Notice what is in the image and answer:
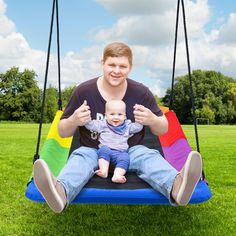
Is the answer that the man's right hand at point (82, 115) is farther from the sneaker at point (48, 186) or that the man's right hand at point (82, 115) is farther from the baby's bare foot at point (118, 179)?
the sneaker at point (48, 186)

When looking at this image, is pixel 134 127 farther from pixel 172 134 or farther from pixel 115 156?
pixel 172 134

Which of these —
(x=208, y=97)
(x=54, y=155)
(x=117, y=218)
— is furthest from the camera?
(x=208, y=97)

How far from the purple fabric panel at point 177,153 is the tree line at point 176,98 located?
30383 millimetres

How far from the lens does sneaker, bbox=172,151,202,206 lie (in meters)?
2.01

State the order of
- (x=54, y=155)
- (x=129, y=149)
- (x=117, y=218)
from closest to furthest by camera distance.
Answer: (x=129, y=149) < (x=54, y=155) < (x=117, y=218)

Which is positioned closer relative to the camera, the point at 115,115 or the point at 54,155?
the point at 115,115

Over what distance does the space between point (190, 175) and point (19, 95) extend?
36024mm

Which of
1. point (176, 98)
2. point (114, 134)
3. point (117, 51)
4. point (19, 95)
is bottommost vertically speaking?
point (19, 95)

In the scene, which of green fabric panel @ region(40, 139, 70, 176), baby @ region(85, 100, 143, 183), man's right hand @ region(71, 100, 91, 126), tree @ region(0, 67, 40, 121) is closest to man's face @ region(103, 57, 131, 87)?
baby @ region(85, 100, 143, 183)

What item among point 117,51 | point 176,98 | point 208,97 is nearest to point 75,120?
point 117,51

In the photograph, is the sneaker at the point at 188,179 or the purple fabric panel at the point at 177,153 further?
the purple fabric panel at the point at 177,153

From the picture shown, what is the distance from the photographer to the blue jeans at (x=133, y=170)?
2160 mm

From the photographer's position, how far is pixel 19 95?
121 feet

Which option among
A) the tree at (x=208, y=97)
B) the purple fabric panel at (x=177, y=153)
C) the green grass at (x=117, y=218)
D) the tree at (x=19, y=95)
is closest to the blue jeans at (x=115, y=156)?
the purple fabric panel at (x=177, y=153)
